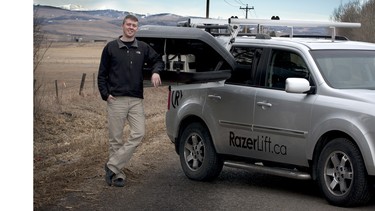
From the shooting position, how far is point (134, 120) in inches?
336

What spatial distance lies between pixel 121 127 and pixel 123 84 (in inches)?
21.1

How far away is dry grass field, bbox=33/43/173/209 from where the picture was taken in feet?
28.9

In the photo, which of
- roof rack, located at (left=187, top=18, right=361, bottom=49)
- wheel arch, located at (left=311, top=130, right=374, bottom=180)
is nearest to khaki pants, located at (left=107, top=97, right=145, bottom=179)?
roof rack, located at (left=187, top=18, right=361, bottom=49)

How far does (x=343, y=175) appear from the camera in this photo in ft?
23.8

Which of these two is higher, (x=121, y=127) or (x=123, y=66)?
(x=123, y=66)

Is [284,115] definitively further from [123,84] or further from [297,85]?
[123,84]

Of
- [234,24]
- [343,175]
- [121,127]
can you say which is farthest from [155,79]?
[343,175]

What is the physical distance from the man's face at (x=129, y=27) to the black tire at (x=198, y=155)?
1672 millimetres

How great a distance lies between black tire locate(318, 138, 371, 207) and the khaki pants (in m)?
2.30

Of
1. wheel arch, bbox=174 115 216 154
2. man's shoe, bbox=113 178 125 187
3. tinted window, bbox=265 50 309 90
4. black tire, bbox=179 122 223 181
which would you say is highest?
tinted window, bbox=265 50 309 90

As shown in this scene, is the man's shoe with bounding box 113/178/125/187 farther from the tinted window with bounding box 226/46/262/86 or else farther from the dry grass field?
the tinted window with bounding box 226/46/262/86

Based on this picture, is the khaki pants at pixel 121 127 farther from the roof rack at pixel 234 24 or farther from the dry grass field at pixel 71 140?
the roof rack at pixel 234 24
